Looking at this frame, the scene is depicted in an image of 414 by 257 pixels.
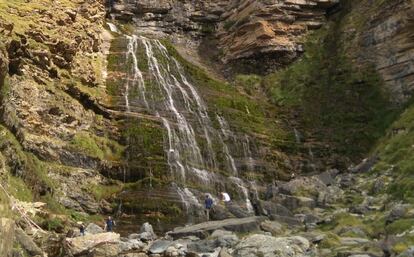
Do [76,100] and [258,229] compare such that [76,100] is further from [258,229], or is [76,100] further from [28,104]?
[258,229]

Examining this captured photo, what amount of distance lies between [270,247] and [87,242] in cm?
521

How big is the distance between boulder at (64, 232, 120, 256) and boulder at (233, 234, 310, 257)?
3.73m

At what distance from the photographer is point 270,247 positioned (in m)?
15.1

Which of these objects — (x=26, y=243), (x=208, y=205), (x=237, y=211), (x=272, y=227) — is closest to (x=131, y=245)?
(x=272, y=227)

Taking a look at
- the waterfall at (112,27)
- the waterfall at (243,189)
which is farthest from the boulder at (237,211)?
the waterfall at (112,27)

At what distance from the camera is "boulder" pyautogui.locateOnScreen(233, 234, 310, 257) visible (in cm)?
1483

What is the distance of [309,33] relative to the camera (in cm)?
4144

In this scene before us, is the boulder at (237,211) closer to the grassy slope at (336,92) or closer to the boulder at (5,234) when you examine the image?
the grassy slope at (336,92)

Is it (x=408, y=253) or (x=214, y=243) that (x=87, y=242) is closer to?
(x=214, y=243)

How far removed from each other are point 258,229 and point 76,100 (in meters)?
13.0

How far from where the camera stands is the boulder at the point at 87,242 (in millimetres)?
14298

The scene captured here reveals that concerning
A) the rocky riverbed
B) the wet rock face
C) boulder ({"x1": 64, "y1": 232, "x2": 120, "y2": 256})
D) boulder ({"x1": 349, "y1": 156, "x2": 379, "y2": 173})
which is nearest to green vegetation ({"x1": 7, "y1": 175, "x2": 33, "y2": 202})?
the rocky riverbed

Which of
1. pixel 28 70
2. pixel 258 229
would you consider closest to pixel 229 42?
pixel 28 70

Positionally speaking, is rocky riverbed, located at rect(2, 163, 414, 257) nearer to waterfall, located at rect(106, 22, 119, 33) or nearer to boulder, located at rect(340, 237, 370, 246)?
boulder, located at rect(340, 237, 370, 246)
